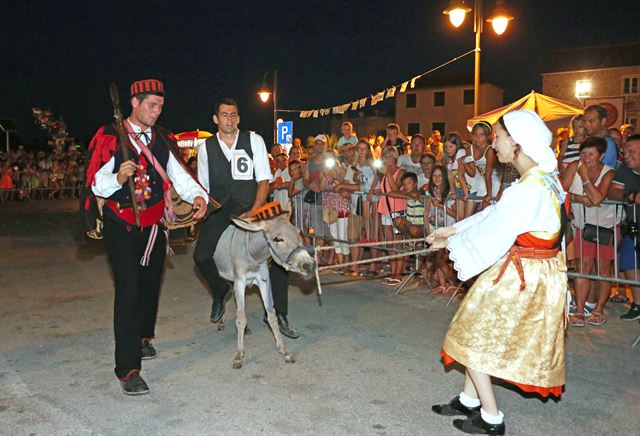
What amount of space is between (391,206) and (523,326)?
5240 mm

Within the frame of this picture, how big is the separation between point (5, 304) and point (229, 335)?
3386 millimetres

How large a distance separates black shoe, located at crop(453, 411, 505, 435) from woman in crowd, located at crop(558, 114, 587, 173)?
15.0 ft

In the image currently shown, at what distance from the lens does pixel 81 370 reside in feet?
17.0

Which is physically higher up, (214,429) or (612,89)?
(612,89)

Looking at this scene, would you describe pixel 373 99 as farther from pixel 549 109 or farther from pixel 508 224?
pixel 508 224

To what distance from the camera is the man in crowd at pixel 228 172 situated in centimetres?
Result: 576

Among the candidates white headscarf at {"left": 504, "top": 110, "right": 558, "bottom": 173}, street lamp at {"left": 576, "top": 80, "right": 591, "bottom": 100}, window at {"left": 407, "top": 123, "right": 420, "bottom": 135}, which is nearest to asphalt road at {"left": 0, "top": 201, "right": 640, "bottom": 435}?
white headscarf at {"left": 504, "top": 110, "right": 558, "bottom": 173}

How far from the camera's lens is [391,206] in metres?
8.81

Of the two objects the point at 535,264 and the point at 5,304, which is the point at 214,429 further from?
the point at 5,304

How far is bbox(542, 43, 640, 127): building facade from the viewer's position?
45656 millimetres

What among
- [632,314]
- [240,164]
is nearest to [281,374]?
[240,164]

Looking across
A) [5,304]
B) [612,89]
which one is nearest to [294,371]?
[5,304]

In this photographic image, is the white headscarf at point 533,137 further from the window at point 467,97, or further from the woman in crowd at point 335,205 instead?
the window at point 467,97

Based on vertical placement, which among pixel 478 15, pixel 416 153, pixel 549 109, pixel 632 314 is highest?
pixel 478 15
